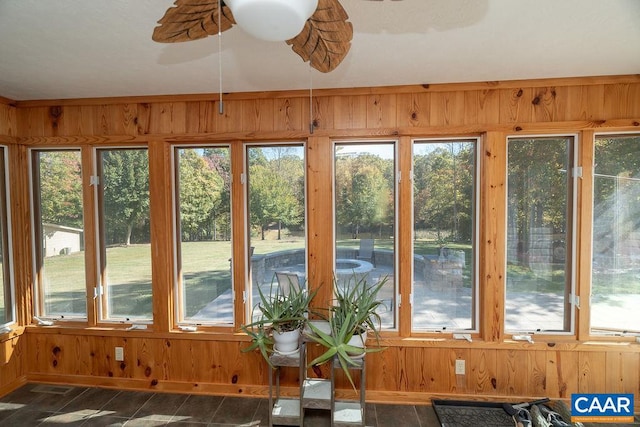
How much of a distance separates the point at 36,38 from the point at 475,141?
2.81 metres

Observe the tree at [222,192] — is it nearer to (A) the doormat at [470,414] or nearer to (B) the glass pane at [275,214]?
(B) the glass pane at [275,214]

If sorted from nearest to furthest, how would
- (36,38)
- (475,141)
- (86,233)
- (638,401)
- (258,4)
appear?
(258,4)
(36,38)
(638,401)
(475,141)
(86,233)

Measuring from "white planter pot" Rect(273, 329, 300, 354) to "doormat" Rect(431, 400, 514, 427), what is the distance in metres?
1.13

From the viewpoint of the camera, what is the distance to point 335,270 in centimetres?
233

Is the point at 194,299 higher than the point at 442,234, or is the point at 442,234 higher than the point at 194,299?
the point at 442,234

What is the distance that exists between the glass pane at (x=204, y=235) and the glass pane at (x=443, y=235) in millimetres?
1537

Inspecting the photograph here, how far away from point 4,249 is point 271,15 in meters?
3.10

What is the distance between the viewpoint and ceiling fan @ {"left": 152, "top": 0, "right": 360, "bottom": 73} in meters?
0.74

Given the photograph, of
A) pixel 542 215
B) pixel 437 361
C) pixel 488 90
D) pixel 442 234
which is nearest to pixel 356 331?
pixel 437 361

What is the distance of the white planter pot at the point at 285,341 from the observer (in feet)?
6.45

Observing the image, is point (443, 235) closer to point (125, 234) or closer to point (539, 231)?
point (539, 231)

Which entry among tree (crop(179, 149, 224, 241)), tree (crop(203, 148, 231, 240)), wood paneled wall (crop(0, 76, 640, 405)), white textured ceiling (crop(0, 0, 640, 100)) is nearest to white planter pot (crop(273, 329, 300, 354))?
wood paneled wall (crop(0, 76, 640, 405))

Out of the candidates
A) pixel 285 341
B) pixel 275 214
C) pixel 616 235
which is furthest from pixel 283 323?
pixel 616 235

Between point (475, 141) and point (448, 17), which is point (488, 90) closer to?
point (475, 141)
